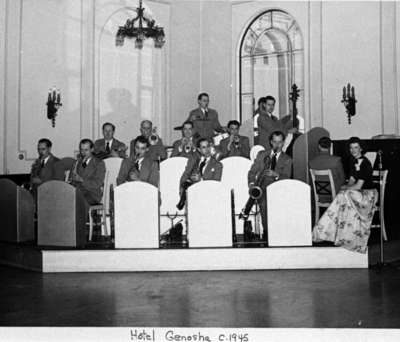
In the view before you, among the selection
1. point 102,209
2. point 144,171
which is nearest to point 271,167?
point 144,171

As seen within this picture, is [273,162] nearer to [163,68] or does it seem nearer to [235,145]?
[235,145]

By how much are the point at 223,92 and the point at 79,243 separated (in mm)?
5750

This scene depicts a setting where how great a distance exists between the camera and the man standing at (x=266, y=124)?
8.30m

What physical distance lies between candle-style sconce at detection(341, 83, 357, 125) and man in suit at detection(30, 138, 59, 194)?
455cm

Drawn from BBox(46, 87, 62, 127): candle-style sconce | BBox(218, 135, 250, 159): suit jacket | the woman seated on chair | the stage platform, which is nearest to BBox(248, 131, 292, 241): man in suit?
the woman seated on chair

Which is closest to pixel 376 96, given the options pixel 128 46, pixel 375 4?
pixel 375 4

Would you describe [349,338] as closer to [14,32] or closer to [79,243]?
[79,243]

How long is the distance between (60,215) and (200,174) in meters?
1.55

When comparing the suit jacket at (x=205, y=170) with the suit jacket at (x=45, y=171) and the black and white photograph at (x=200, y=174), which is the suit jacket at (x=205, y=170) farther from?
the suit jacket at (x=45, y=171)

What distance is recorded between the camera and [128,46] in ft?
34.6

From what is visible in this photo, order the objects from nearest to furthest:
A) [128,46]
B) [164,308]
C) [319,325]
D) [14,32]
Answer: [319,325] → [164,308] → [14,32] → [128,46]

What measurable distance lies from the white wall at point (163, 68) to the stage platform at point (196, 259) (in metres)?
3.93

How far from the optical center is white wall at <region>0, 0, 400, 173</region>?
361 inches

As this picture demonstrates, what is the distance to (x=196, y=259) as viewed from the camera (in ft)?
18.5
